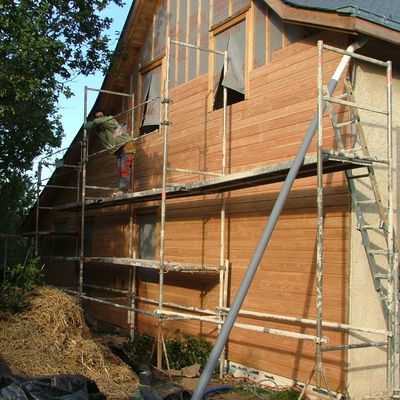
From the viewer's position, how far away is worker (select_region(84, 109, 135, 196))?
35.7ft

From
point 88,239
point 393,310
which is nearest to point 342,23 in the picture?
point 393,310

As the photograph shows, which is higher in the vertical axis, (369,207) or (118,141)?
(118,141)

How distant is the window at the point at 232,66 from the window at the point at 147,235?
2922 millimetres

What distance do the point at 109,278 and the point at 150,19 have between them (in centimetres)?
585

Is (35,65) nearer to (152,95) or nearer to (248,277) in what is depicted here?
(152,95)

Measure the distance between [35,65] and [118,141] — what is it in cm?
218

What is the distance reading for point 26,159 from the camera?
42.5 ft

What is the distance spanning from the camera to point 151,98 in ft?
37.9

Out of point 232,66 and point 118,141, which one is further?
point 118,141

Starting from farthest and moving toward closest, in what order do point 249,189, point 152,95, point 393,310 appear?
point 152,95
point 249,189
point 393,310

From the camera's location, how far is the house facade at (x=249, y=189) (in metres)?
6.83

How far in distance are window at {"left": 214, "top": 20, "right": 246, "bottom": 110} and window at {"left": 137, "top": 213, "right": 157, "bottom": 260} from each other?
292 cm

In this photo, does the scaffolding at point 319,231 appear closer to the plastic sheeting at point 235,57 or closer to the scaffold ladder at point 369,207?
the scaffold ladder at point 369,207

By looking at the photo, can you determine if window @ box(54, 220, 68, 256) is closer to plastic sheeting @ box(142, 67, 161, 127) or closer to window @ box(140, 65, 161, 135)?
window @ box(140, 65, 161, 135)
